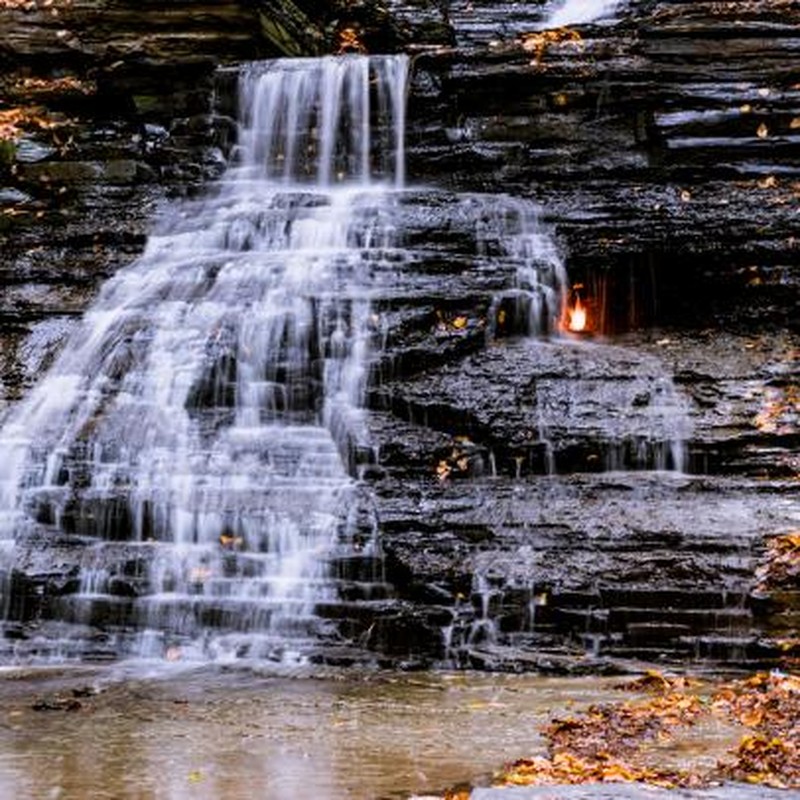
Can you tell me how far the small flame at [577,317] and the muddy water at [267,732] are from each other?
19.6ft

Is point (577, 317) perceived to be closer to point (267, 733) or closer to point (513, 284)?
point (513, 284)

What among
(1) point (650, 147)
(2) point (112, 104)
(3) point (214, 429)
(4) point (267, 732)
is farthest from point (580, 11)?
(4) point (267, 732)

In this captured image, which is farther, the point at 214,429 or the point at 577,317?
the point at 577,317

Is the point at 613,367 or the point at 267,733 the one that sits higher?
the point at 613,367

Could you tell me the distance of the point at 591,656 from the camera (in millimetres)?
7125

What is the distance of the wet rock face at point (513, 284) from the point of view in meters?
7.54

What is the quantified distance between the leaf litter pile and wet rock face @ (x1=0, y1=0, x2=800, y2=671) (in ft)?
2.36

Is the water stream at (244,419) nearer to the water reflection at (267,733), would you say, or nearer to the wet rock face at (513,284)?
the wet rock face at (513,284)

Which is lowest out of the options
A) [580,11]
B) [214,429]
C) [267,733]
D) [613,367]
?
[267,733]

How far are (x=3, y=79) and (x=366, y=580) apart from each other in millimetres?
11184

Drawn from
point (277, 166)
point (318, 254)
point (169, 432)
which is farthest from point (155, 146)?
point (169, 432)

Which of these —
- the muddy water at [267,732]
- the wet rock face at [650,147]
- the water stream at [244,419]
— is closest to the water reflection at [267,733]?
the muddy water at [267,732]

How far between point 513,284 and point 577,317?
4.59 ft

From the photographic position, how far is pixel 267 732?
5223mm
